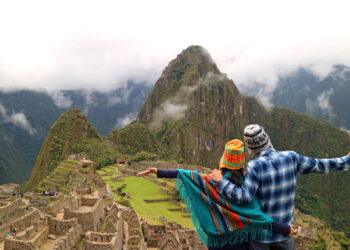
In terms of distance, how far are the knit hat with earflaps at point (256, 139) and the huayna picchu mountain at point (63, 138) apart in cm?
6460

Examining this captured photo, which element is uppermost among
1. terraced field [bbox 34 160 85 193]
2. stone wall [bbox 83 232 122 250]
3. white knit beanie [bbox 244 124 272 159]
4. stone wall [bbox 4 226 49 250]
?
white knit beanie [bbox 244 124 272 159]

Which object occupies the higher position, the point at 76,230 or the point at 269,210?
the point at 269,210

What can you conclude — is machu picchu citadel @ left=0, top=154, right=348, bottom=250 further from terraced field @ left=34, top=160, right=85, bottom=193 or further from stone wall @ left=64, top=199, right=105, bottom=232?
terraced field @ left=34, top=160, right=85, bottom=193

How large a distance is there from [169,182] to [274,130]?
147288 mm

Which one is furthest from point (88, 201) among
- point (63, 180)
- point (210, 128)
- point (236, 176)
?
point (210, 128)

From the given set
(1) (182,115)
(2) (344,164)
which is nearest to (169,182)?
(2) (344,164)

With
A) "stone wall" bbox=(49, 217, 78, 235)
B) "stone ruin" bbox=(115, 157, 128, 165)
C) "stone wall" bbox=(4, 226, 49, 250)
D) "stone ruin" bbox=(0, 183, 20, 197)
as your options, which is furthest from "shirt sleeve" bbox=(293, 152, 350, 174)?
"stone ruin" bbox=(115, 157, 128, 165)

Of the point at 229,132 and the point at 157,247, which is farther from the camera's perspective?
the point at 229,132

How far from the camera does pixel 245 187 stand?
166 inches

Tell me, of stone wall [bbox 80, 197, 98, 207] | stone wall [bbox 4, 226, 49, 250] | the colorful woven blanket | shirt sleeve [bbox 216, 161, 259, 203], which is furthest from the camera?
stone wall [bbox 80, 197, 98, 207]

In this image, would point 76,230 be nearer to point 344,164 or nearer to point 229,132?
point 344,164

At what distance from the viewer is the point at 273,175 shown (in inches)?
170

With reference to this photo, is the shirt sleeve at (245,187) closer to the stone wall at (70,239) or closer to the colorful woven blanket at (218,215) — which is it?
the colorful woven blanket at (218,215)

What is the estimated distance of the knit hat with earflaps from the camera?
446 cm
